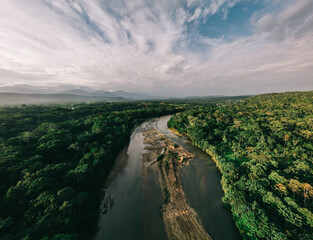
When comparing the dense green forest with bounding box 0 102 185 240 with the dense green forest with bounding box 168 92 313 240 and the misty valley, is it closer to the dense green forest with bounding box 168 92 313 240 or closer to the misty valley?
the misty valley

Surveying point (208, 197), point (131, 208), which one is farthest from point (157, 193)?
point (208, 197)

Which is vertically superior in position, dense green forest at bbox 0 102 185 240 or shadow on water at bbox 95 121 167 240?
dense green forest at bbox 0 102 185 240

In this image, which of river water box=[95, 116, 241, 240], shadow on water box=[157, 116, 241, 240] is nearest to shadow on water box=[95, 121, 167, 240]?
river water box=[95, 116, 241, 240]

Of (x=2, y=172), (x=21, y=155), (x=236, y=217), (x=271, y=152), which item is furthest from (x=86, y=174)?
(x=271, y=152)

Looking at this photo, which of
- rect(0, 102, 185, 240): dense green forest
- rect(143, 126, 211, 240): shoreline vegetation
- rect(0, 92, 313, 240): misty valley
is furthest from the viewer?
rect(143, 126, 211, 240): shoreline vegetation

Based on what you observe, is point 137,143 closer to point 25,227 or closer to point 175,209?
point 175,209

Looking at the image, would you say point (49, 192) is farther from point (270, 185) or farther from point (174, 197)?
point (270, 185)
